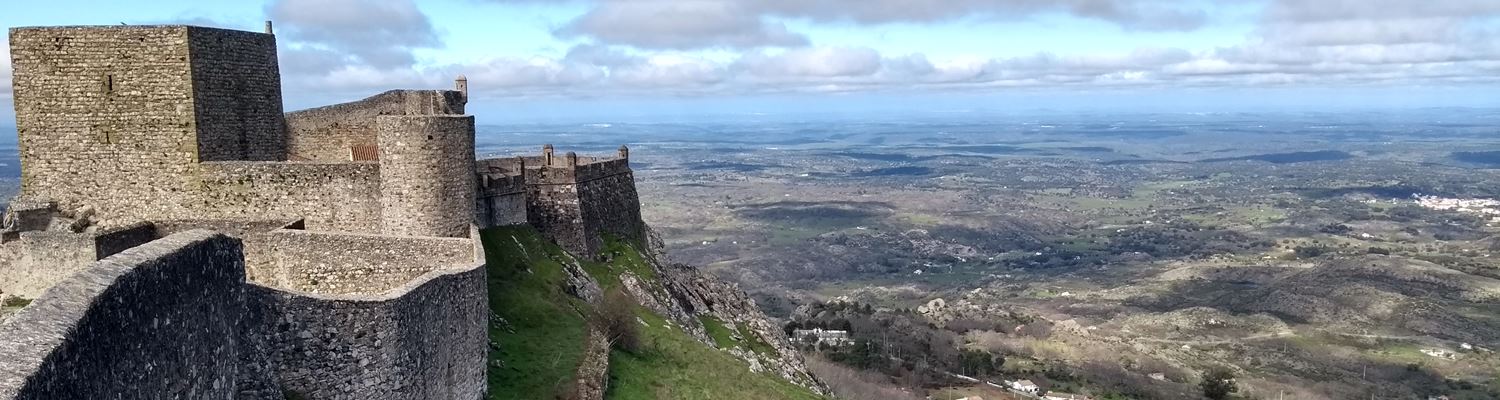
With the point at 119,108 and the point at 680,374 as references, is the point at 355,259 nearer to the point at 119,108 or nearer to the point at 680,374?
the point at 119,108

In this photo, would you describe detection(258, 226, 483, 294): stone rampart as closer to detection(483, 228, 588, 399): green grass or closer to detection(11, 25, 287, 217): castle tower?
detection(483, 228, 588, 399): green grass

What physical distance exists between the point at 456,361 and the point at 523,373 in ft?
15.3

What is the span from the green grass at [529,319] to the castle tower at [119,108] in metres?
8.01

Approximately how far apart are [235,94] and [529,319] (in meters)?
9.47

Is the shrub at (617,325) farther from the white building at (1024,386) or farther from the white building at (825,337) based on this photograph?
the white building at (1024,386)

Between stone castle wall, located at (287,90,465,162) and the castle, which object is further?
stone castle wall, located at (287,90,465,162)

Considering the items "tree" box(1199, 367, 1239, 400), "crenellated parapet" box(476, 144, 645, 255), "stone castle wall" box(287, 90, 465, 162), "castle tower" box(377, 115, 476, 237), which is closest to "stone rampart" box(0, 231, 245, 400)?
"castle tower" box(377, 115, 476, 237)

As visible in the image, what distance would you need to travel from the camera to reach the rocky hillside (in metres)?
24.6

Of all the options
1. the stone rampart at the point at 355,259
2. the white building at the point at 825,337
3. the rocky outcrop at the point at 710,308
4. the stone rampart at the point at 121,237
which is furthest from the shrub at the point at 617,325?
the white building at the point at 825,337

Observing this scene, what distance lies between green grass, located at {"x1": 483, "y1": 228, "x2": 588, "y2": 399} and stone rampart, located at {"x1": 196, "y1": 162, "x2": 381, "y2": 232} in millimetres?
4190

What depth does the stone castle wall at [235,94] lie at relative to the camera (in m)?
26.2

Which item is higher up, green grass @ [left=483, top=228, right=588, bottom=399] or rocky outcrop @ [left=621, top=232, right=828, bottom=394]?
green grass @ [left=483, top=228, right=588, bottom=399]

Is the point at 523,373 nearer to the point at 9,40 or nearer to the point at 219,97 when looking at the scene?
the point at 219,97

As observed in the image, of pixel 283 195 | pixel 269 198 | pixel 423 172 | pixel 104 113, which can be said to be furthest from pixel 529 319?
pixel 104 113
